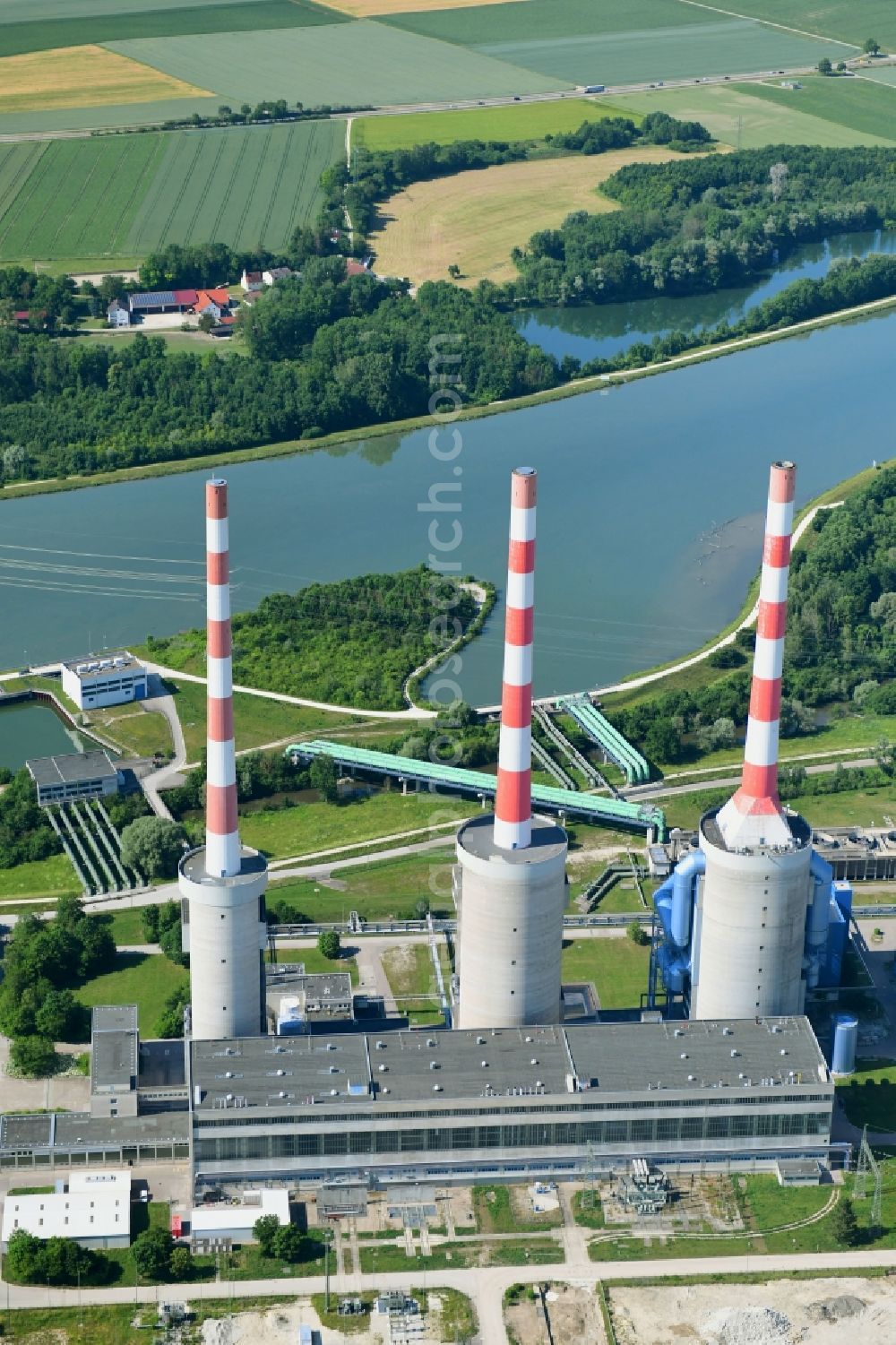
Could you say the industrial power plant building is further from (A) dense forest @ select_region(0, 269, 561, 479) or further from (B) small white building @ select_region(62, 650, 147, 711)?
(A) dense forest @ select_region(0, 269, 561, 479)

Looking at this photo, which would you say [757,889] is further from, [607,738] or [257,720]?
[257,720]

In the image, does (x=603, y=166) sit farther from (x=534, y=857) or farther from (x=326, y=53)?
(x=534, y=857)

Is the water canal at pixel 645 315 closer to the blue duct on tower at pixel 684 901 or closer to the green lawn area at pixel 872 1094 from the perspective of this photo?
the blue duct on tower at pixel 684 901

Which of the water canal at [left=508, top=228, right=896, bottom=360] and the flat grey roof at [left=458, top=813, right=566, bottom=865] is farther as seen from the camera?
the water canal at [left=508, top=228, right=896, bottom=360]

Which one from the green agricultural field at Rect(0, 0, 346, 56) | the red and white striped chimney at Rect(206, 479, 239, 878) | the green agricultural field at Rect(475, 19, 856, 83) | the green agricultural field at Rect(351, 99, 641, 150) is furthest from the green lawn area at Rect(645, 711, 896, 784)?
Result: the green agricultural field at Rect(0, 0, 346, 56)

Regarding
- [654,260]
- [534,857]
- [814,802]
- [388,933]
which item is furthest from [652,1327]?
[654,260]

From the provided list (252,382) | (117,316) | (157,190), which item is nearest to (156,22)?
(157,190)
